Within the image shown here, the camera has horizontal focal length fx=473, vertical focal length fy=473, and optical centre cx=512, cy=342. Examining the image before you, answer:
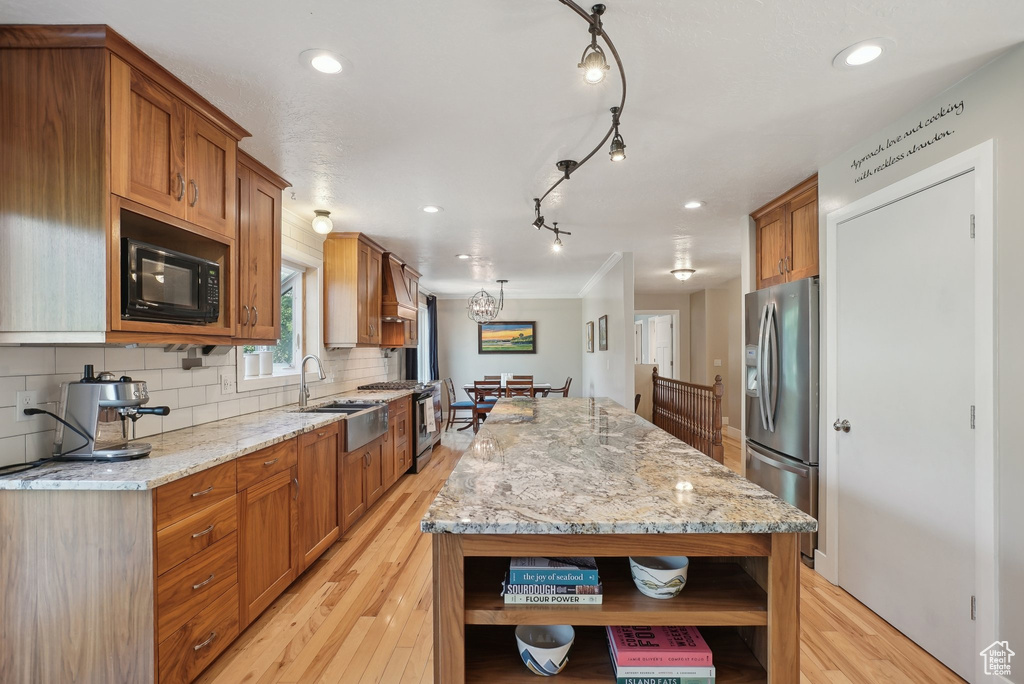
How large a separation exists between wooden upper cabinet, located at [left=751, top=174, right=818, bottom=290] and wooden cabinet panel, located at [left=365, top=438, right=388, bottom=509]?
329cm

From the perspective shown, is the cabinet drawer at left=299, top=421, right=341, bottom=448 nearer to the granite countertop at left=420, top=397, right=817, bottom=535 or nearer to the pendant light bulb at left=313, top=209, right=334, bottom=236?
the granite countertop at left=420, top=397, right=817, bottom=535

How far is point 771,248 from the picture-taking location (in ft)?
11.4

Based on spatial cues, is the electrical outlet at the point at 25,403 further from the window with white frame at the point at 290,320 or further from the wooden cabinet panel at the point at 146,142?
the window with white frame at the point at 290,320

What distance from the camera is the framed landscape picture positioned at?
29.8 ft

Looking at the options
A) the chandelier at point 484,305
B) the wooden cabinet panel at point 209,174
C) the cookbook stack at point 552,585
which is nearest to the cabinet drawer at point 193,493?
the wooden cabinet panel at point 209,174

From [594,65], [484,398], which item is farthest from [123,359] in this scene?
[484,398]

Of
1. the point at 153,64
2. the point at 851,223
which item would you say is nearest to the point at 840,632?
the point at 851,223

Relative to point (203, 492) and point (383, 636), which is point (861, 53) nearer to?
point (203, 492)

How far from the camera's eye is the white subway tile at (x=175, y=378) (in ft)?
7.91

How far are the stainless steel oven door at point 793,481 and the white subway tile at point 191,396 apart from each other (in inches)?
131

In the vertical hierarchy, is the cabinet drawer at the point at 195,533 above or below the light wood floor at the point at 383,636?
above

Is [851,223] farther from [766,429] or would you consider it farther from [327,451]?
[327,451]

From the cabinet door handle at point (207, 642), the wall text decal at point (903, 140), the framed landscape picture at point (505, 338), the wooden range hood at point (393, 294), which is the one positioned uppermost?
the wall text decal at point (903, 140)

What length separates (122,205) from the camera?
1.68m
